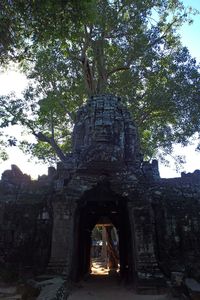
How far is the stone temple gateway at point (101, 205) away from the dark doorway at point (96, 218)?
0.04m

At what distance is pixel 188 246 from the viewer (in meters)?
9.88

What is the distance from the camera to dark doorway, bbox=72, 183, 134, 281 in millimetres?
10258

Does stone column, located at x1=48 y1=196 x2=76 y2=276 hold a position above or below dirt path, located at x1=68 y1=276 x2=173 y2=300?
above

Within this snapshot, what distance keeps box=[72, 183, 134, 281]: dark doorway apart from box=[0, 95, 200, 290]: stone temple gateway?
45mm

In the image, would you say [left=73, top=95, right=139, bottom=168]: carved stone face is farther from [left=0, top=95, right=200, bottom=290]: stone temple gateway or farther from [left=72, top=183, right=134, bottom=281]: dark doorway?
[left=72, top=183, right=134, bottom=281]: dark doorway

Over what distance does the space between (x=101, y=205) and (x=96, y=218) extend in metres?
1.91

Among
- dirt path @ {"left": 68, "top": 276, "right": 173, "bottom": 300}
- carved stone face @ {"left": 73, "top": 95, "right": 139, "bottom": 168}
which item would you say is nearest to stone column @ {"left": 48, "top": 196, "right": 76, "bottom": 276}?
dirt path @ {"left": 68, "top": 276, "right": 173, "bottom": 300}

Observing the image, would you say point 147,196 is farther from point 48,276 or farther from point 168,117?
point 168,117

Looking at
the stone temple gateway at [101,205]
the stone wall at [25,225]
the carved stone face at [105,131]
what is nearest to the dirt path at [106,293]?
the stone temple gateway at [101,205]

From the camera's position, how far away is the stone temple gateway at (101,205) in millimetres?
9203

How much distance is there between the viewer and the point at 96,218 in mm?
13406

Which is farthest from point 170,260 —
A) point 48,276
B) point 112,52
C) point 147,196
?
point 112,52

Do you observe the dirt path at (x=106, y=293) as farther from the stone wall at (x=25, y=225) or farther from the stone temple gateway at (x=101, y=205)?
the stone wall at (x=25, y=225)

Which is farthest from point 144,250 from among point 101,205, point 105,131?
point 105,131
